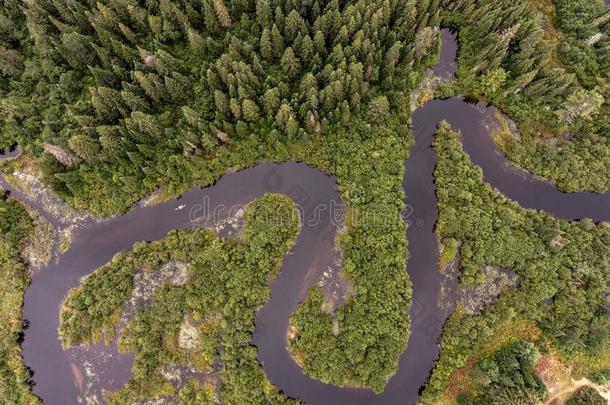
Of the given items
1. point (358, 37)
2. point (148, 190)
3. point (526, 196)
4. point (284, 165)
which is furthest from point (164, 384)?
point (526, 196)

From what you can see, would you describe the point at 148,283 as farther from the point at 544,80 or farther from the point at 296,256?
the point at 544,80

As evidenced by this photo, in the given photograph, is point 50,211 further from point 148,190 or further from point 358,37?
point 358,37

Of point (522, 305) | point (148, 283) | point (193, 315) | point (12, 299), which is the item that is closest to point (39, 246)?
point (12, 299)

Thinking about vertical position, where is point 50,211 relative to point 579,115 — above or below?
below

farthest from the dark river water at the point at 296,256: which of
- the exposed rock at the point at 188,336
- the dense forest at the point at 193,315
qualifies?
the exposed rock at the point at 188,336

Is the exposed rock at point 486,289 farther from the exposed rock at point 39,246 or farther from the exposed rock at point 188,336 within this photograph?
the exposed rock at point 39,246

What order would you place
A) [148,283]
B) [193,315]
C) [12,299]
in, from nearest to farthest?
[193,315] → [148,283] → [12,299]
